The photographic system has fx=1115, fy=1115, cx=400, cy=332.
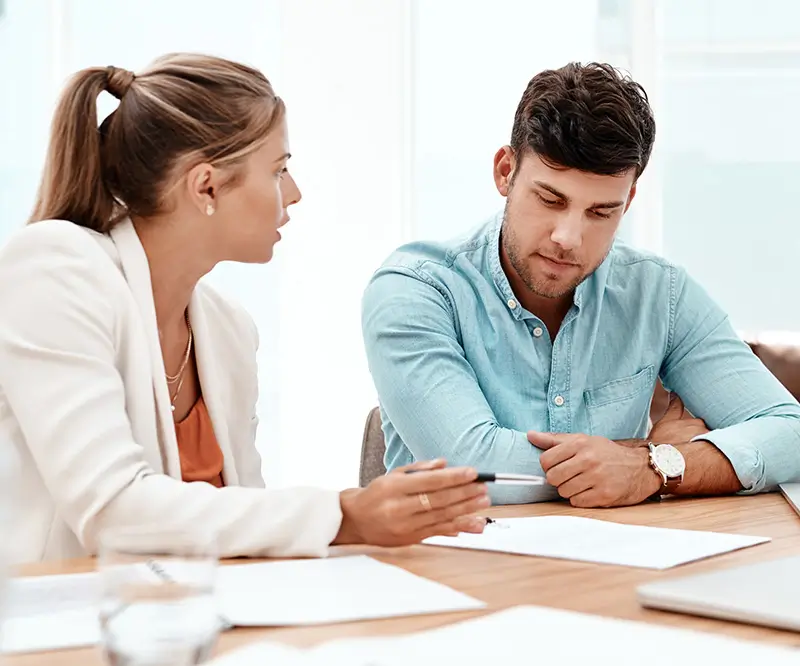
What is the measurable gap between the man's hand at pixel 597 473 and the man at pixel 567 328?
13cm

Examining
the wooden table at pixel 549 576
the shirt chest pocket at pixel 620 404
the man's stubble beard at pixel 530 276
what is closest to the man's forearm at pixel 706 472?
the wooden table at pixel 549 576

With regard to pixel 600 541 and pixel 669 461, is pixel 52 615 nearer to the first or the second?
pixel 600 541

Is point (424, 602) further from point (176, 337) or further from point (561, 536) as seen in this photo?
point (176, 337)

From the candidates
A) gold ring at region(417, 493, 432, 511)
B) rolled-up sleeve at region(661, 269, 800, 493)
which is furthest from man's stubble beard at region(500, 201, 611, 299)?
gold ring at region(417, 493, 432, 511)

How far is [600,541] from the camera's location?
1324 millimetres

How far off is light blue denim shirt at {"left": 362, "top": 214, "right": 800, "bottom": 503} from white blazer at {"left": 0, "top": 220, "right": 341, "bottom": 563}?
399 millimetres

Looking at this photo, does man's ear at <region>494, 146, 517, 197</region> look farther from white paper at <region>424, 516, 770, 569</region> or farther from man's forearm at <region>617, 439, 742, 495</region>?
white paper at <region>424, 516, 770, 569</region>

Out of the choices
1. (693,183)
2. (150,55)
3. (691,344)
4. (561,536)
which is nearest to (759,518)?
(561,536)

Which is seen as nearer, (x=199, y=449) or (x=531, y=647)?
(x=531, y=647)

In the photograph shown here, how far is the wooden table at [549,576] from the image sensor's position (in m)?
0.88

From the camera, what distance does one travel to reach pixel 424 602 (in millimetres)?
978

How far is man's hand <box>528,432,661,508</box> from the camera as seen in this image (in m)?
1.63

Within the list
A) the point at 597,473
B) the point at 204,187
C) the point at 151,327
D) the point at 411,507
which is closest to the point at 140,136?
the point at 204,187

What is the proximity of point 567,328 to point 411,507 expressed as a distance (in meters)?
0.93
